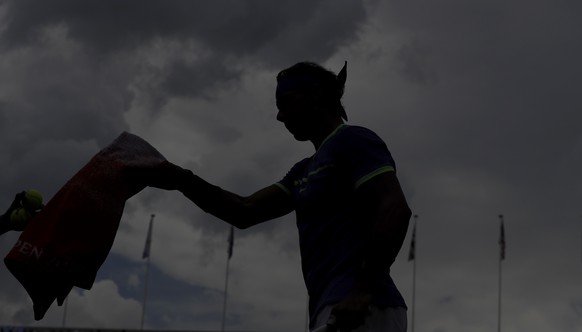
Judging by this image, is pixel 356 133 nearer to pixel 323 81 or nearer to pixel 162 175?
pixel 323 81

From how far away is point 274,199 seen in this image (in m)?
4.68

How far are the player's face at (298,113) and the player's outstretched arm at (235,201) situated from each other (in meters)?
0.46

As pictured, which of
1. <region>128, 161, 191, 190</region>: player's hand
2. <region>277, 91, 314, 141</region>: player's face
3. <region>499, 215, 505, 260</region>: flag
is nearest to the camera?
<region>277, 91, 314, 141</region>: player's face

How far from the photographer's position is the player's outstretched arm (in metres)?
4.61

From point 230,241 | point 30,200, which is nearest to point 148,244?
point 230,241

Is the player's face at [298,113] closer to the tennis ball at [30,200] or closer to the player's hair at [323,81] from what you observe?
the player's hair at [323,81]

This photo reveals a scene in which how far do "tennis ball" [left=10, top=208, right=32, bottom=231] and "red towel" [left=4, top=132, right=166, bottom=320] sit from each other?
1.45ft

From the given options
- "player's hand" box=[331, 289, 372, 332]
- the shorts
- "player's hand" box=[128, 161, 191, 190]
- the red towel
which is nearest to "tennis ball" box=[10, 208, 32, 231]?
the red towel

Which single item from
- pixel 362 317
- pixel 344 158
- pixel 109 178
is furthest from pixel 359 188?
pixel 109 178

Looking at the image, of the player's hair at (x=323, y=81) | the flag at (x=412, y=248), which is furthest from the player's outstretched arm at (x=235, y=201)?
the flag at (x=412, y=248)

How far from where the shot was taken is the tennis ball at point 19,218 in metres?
4.56

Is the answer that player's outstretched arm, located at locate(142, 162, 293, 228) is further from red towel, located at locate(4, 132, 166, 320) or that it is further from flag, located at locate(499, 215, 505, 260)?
flag, located at locate(499, 215, 505, 260)

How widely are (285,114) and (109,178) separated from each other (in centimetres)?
88

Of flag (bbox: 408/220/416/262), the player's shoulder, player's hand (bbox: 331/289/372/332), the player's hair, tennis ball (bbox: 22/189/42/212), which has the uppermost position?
flag (bbox: 408/220/416/262)
